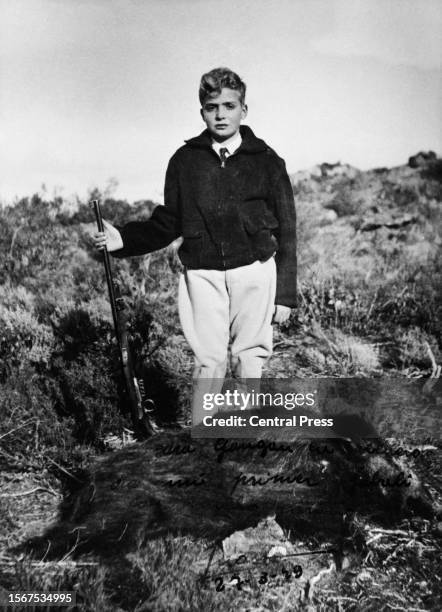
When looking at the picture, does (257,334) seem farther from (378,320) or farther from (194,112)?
(378,320)

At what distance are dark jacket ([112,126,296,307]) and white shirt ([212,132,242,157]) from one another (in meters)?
0.03

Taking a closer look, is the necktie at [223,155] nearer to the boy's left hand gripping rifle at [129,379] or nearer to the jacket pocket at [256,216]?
the jacket pocket at [256,216]

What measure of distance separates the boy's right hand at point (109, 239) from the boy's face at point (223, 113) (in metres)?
0.89

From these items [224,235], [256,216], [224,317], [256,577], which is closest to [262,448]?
[256,577]

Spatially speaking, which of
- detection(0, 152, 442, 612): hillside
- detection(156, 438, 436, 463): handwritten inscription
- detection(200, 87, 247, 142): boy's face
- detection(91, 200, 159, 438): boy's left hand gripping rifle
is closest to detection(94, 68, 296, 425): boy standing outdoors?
detection(200, 87, 247, 142): boy's face

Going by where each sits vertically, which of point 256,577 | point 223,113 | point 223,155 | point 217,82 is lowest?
point 256,577

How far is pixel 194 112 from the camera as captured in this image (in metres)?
4.12

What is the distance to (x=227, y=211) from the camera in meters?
3.75

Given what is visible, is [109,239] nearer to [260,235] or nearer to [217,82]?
[260,235]

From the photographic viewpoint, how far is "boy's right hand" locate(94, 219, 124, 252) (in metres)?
3.74

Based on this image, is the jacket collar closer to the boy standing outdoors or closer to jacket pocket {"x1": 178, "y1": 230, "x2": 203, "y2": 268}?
the boy standing outdoors

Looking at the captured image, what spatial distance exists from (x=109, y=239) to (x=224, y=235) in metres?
0.73

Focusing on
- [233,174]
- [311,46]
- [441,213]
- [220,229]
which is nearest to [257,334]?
[220,229]

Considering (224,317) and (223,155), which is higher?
(223,155)
